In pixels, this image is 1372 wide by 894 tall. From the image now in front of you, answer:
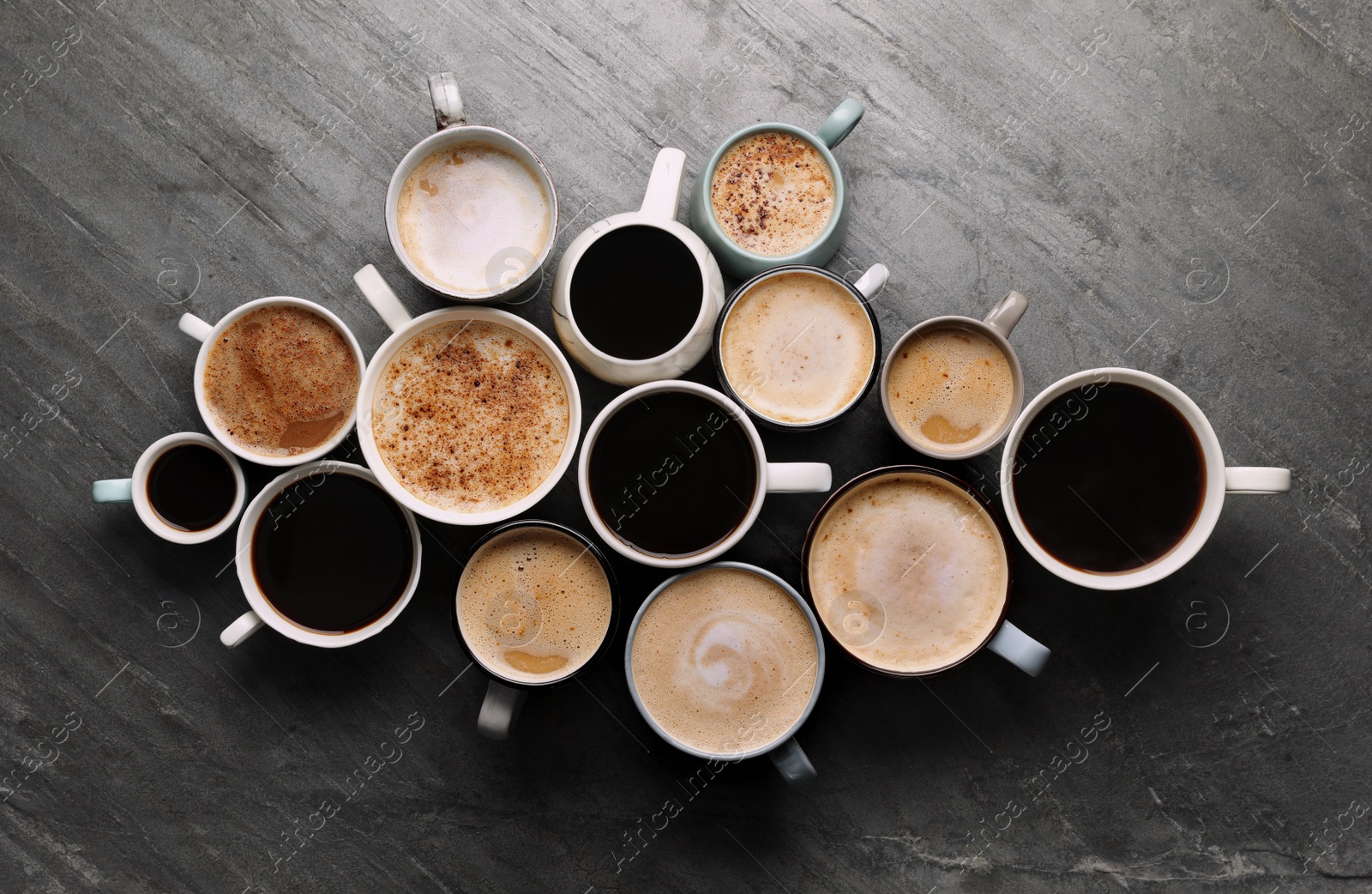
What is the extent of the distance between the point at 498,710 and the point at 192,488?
2.48 ft

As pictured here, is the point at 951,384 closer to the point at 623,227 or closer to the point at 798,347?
the point at 798,347

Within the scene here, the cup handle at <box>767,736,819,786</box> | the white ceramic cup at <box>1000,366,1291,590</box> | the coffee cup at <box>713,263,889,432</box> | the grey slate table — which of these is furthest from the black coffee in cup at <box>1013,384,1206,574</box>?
the cup handle at <box>767,736,819,786</box>

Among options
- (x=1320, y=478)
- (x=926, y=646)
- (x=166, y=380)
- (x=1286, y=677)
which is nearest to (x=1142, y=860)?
(x=1286, y=677)

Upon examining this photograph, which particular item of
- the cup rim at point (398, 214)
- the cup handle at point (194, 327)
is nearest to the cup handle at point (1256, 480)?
the cup rim at point (398, 214)

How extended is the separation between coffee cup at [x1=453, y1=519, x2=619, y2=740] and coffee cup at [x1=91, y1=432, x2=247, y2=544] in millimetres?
514

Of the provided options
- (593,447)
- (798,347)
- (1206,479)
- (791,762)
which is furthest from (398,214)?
(1206,479)

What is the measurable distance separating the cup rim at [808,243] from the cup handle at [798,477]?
38 cm

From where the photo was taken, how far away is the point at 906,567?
141 cm

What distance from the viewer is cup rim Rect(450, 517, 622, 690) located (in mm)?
1385

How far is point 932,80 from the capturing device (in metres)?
1.58

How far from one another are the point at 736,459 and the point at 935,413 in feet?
1.32

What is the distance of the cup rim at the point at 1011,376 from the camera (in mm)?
1382

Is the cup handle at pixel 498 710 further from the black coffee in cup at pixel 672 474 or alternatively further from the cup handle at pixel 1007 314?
the cup handle at pixel 1007 314

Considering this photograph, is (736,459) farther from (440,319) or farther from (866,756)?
(866,756)
